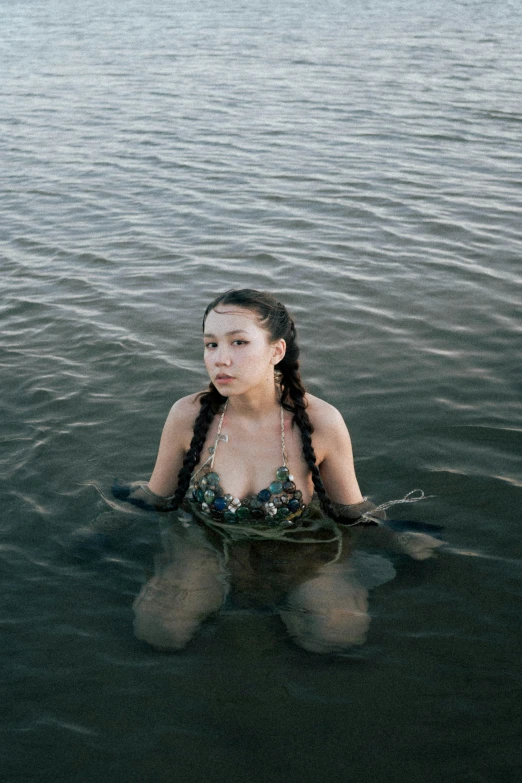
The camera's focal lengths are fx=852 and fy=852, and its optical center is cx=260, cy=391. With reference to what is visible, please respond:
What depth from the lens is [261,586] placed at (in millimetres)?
4844

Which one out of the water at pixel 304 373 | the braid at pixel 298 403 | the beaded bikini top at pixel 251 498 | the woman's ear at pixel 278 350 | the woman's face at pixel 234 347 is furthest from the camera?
the beaded bikini top at pixel 251 498

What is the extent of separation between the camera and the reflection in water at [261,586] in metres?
4.48

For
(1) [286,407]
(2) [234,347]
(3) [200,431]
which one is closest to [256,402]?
(1) [286,407]

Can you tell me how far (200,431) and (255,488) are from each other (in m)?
0.45

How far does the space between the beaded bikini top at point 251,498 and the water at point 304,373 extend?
57cm

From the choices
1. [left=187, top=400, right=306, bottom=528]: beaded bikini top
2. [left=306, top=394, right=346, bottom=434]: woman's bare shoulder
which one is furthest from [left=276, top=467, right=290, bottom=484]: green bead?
[left=306, top=394, right=346, bottom=434]: woman's bare shoulder

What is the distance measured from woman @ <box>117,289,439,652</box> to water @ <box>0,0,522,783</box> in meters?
0.18

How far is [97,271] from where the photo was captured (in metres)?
9.82

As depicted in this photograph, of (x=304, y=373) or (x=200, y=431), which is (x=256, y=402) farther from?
(x=304, y=373)

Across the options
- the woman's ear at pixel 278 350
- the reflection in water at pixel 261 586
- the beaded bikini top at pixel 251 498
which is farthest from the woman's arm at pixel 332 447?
the reflection in water at pixel 261 586

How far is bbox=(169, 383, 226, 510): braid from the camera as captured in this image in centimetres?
485

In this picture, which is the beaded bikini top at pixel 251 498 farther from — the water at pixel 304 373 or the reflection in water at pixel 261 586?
the water at pixel 304 373

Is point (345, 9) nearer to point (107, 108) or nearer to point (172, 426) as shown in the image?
point (107, 108)

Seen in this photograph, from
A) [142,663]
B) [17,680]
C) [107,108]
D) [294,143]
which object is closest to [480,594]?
[142,663]
